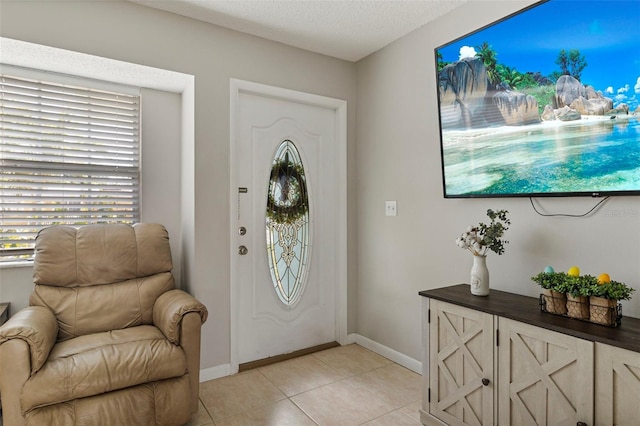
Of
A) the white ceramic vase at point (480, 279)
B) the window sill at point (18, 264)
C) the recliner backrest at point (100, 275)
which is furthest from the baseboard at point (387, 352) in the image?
the window sill at point (18, 264)

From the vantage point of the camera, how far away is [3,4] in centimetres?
211

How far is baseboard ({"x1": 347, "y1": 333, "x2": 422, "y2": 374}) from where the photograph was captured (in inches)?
110

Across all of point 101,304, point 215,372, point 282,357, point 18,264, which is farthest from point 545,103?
point 18,264

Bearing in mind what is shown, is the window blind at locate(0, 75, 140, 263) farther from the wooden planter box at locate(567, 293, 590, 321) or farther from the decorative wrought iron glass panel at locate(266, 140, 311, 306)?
the wooden planter box at locate(567, 293, 590, 321)

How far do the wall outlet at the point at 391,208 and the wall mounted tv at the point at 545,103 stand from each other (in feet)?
1.74

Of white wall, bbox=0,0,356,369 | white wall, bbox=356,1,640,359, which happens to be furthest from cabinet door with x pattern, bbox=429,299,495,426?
white wall, bbox=0,0,356,369

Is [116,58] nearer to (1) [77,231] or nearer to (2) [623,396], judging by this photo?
(1) [77,231]

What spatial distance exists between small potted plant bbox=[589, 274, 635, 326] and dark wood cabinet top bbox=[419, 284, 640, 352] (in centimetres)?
3

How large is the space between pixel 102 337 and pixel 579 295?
2.40 meters

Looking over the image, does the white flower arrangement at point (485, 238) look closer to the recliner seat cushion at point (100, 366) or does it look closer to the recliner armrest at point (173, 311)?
the recliner armrest at point (173, 311)

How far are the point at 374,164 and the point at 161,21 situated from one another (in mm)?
1888

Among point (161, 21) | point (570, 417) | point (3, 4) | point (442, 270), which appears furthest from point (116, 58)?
point (570, 417)

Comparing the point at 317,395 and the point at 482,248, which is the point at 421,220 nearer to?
the point at 482,248

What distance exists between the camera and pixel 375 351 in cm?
316
